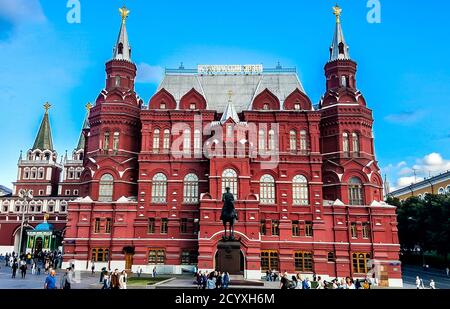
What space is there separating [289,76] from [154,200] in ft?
78.6

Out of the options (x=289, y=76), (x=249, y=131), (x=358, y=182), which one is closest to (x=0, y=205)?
(x=249, y=131)

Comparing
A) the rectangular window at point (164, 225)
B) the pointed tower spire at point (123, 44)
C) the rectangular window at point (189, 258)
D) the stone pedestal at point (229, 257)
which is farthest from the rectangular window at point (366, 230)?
the pointed tower spire at point (123, 44)

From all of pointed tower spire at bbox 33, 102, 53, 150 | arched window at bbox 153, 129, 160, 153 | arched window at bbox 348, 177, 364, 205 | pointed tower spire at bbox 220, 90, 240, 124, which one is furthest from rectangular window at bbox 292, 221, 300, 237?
pointed tower spire at bbox 33, 102, 53, 150

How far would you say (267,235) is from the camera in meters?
43.9

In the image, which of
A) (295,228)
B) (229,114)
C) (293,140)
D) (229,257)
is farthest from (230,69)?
(229,257)

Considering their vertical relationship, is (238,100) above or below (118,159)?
above

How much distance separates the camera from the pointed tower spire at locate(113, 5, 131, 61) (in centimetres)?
5103

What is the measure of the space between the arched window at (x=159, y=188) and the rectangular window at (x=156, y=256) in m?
5.49

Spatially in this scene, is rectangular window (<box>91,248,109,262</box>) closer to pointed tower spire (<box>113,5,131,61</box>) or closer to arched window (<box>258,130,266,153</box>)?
Result: arched window (<box>258,130,266,153</box>)

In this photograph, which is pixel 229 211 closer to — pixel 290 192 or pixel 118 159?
pixel 290 192

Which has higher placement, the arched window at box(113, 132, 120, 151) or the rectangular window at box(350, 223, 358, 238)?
the arched window at box(113, 132, 120, 151)

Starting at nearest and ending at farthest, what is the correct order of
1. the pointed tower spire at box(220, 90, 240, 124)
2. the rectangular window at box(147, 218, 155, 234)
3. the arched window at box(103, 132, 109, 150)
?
1. the rectangular window at box(147, 218, 155, 234)
2. the pointed tower spire at box(220, 90, 240, 124)
3. the arched window at box(103, 132, 109, 150)

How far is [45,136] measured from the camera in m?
80.2

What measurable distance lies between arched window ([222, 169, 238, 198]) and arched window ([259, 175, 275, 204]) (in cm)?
369
